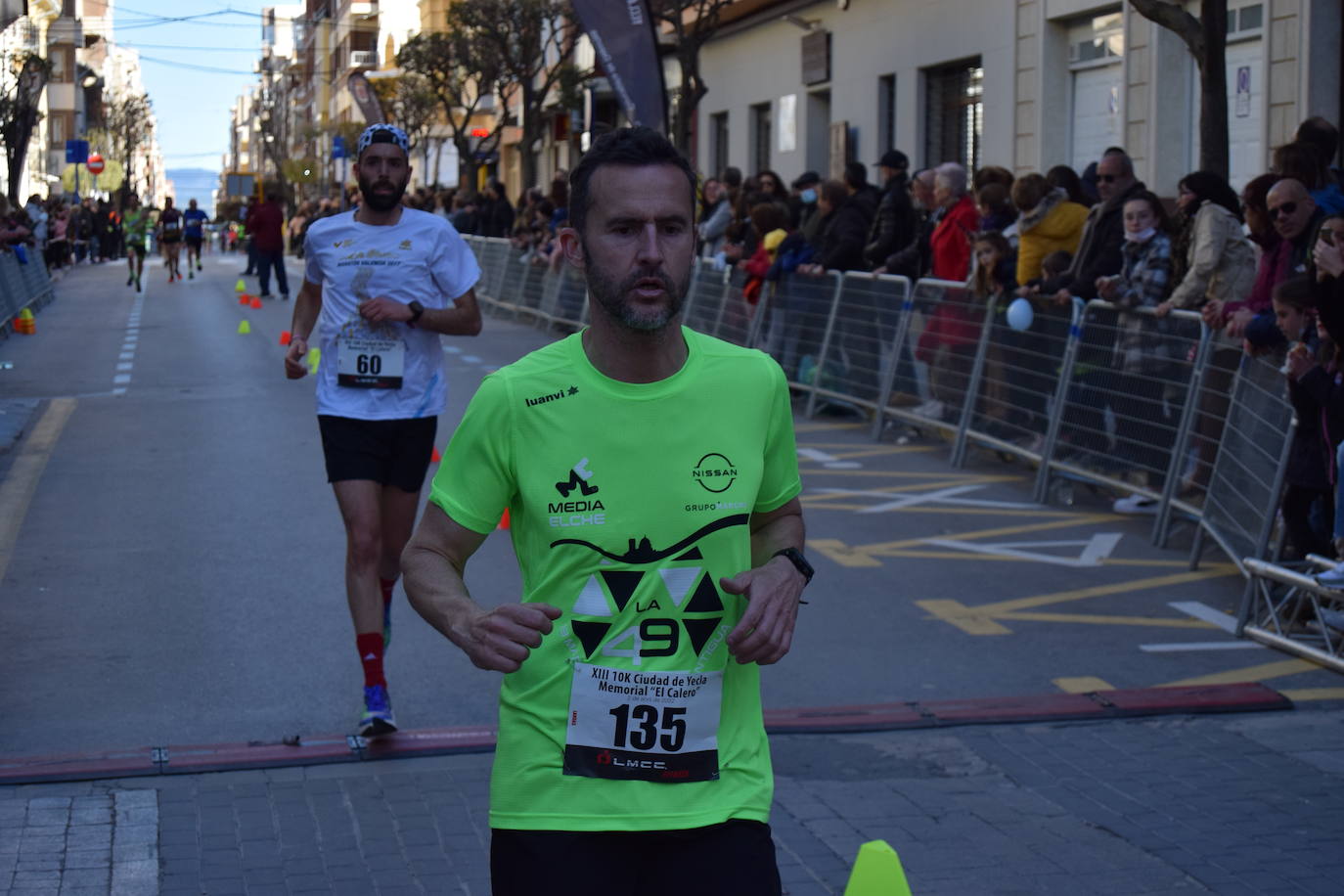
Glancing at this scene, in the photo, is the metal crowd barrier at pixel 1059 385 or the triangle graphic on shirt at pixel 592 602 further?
the metal crowd barrier at pixel 1059 385

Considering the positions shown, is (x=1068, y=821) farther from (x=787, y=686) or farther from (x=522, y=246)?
(x=522, y=246)

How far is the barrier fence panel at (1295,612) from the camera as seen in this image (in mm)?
7508

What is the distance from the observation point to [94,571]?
371 inches

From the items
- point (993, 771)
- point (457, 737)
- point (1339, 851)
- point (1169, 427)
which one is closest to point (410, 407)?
point (457, 737)

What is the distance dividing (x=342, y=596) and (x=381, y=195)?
9.69 feet

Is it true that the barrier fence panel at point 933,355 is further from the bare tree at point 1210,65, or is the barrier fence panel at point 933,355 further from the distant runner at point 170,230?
the distant runner at point 170,230

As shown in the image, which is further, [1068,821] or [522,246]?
[522,246]

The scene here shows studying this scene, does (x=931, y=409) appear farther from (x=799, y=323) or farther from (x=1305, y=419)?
(x=1305, y=419)

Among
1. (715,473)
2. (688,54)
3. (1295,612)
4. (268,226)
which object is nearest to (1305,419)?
(1295,612)

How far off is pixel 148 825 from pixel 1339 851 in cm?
332

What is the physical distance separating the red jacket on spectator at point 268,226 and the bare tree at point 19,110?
1148 centimetres

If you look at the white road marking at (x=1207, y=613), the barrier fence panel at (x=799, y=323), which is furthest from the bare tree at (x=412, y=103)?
the white road marking at (x=1207, y=613)

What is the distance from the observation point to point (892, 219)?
15164 mm

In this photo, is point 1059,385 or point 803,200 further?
point 803,200
